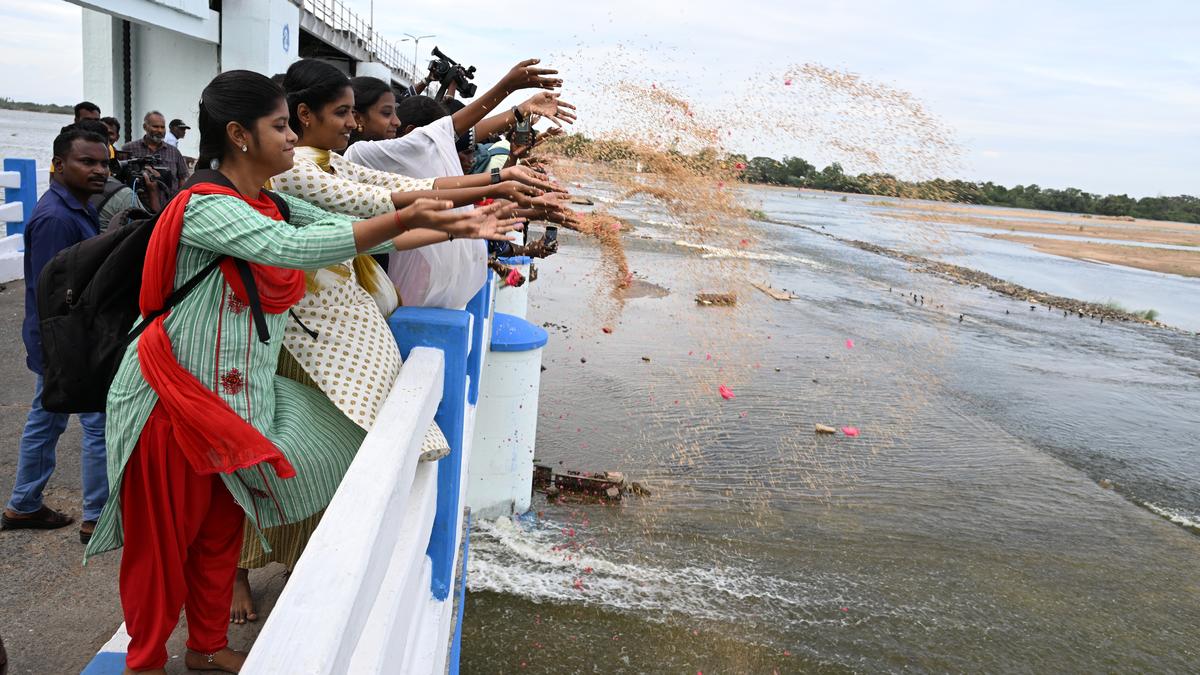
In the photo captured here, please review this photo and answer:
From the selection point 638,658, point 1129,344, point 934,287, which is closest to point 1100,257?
point 934,287

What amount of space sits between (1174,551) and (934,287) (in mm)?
15524

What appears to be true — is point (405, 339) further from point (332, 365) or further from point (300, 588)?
point (300, 588)

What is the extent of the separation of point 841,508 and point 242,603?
15.9 ft

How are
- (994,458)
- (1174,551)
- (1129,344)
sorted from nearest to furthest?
(1174,551)
(994,458)
(1129,344)

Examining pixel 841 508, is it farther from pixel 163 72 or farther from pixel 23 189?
pixel 163 72

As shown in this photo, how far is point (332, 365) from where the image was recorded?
7.11 ft

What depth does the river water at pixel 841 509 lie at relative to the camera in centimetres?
464

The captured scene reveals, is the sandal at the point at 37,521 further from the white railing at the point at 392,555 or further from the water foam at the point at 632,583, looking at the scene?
the water foam at the point at 632,583

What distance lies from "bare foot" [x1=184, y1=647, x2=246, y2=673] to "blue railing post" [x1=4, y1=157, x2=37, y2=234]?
367 inches

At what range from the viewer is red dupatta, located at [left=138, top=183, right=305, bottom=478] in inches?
75.2

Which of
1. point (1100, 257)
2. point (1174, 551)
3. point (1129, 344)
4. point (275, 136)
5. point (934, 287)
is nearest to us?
point (275, 136)

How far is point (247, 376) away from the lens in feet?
6.56

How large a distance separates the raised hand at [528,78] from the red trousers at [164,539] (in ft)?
6.44

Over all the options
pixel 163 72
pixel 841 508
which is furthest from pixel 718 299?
pixel 163 72
